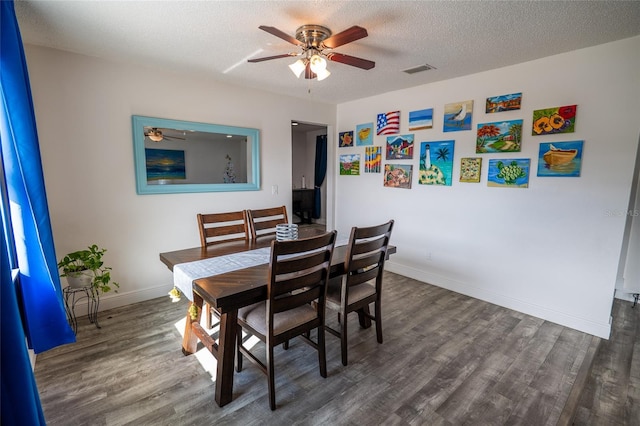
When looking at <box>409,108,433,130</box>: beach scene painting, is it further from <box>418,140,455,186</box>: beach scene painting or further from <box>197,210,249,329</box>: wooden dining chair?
<box>197,210,249,329</box>: wooden dining chair

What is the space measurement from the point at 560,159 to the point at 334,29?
87.8 inches

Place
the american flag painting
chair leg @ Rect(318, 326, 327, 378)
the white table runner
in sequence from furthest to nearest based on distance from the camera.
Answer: the american flag painting, chair leg @ Rect(318, 326, 327, 378), the white table runner

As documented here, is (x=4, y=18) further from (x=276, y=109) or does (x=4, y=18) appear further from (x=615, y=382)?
(x=615, y=382)

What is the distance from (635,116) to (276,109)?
3470 mm

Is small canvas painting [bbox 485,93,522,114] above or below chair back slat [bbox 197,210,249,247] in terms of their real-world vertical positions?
above

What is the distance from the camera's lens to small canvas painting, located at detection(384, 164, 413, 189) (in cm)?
382

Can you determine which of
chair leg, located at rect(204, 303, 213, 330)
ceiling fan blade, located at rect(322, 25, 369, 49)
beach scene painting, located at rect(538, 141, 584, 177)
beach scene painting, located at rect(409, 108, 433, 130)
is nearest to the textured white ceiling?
ceiling fan blade, located at rect(322, 25, 369, 49)

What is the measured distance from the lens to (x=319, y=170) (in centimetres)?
737

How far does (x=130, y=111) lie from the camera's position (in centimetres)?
292

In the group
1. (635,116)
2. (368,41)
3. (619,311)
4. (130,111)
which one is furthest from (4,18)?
(619,311)

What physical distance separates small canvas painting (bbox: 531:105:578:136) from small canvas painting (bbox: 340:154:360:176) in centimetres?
217

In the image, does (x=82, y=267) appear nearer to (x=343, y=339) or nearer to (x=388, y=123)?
(x=343, y=339)

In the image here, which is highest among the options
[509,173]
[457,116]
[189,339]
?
[457,116]

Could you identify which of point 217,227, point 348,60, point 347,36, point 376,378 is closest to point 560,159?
point 348,60
